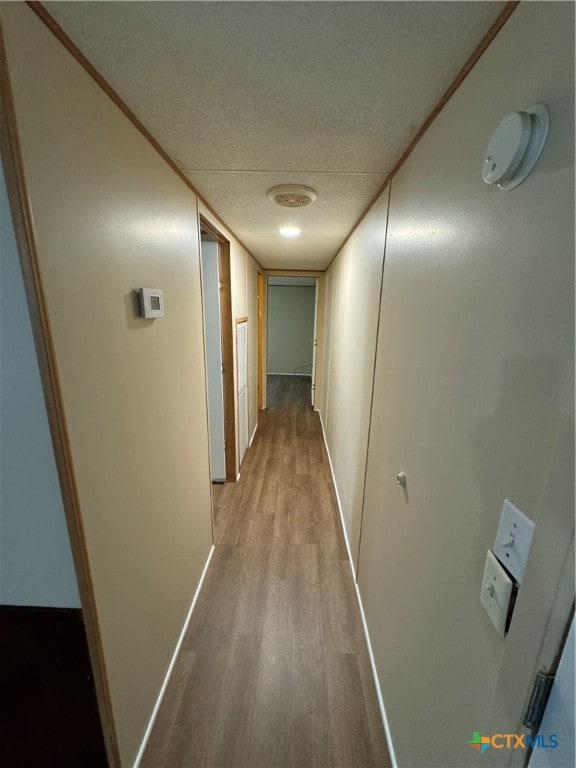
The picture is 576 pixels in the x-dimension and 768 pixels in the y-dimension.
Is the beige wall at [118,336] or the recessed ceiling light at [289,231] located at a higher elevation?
the recessed ceiling light at [289,231]

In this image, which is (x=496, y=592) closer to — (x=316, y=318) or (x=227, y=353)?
(x=227, y=353)

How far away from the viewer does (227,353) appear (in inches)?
105

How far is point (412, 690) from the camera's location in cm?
95

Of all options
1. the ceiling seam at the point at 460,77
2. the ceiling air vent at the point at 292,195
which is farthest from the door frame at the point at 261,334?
the ceiling seam at the point at 460,77

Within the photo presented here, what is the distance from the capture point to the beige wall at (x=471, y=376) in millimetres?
473

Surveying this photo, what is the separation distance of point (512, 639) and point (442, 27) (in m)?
1.22

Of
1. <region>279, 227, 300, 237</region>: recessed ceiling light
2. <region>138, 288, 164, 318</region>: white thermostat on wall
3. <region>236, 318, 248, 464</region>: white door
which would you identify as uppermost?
<region>279, 227, 300, 237</region>: recessed ceiling light

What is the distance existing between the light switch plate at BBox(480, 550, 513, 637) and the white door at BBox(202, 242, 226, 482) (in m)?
1.95

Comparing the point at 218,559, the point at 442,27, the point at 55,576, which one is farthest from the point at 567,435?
the point at 218,559

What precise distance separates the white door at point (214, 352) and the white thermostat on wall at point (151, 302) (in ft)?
3.43

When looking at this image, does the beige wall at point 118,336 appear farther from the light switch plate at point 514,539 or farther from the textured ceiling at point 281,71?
the light switch plate at point 514,539

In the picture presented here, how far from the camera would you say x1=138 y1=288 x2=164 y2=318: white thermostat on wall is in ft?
3.41

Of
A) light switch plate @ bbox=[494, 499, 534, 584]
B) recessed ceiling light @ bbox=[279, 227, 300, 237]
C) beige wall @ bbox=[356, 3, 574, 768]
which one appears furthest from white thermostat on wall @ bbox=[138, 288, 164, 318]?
recessed ceiling light @ bbox=[279, 227, 300, 237]

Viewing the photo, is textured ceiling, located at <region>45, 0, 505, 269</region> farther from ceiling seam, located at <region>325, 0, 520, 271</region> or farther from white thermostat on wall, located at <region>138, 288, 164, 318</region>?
white thermostat on wall, located at <region>138, 288, 164, 318</region>
